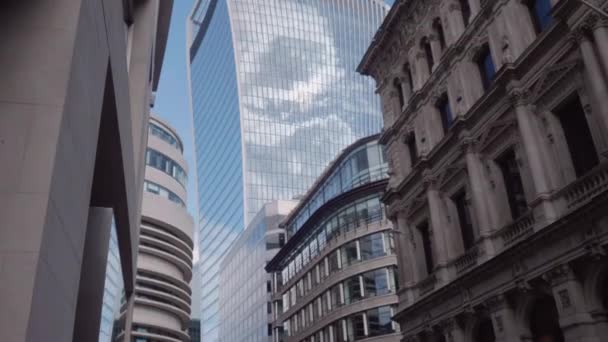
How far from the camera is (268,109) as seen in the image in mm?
167375

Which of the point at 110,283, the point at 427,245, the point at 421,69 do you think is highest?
the point at 421,69

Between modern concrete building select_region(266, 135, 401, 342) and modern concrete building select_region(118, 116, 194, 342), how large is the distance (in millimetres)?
15494

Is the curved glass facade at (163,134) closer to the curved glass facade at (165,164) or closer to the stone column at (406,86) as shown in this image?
the curved glass facade at (165,164)

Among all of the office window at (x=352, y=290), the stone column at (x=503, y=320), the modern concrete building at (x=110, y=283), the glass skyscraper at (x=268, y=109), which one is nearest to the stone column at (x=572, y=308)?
the stone column at (x=503, y=320)

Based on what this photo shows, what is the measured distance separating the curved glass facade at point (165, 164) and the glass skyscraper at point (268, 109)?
215ft

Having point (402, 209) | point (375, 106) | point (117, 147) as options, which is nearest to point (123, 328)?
point (402, 209)

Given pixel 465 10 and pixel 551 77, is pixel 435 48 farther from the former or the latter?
pixel 551 77

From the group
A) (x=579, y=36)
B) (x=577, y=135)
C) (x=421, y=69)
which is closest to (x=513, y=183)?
(x=577, y=135)

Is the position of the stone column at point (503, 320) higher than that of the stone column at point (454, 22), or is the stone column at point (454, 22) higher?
the stone column at point (454, 22)

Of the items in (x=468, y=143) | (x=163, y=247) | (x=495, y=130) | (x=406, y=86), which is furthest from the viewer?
(x=163, y=247)

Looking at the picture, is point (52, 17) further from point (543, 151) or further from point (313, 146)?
point (313, 146)

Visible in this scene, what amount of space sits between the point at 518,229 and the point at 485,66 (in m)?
8.65

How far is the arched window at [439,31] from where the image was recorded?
30.5 metres

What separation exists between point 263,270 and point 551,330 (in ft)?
241
